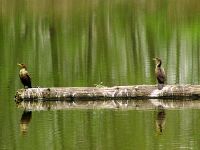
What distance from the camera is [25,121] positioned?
124ft

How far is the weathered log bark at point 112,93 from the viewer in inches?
1604

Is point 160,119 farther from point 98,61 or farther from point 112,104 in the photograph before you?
point 98,61

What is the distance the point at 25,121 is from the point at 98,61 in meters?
20.7

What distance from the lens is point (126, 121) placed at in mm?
36344

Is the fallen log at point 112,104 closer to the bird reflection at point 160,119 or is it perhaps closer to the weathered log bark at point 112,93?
the weathered log bark at point 112,93

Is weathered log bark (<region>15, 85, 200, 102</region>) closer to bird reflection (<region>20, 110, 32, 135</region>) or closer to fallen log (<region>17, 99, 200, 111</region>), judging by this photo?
fallen log (<region>17, 99, 200, 111</region>)

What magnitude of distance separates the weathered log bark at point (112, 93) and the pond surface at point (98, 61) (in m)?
0.86

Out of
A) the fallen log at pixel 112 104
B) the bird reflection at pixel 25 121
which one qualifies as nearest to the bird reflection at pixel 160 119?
the fallen log at pixel 112 104

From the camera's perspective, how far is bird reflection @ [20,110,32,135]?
35981mm

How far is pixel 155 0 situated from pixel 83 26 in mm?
20720

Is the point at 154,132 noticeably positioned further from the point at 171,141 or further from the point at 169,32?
the point at 169,32

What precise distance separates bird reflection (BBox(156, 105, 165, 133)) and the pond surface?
12 mm

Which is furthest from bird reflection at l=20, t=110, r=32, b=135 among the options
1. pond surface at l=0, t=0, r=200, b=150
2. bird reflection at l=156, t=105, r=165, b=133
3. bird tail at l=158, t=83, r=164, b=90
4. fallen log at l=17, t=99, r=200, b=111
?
bird tail at l=158, t=83, r=164, b=90

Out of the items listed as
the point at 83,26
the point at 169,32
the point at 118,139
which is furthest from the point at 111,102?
the point at 83,26
